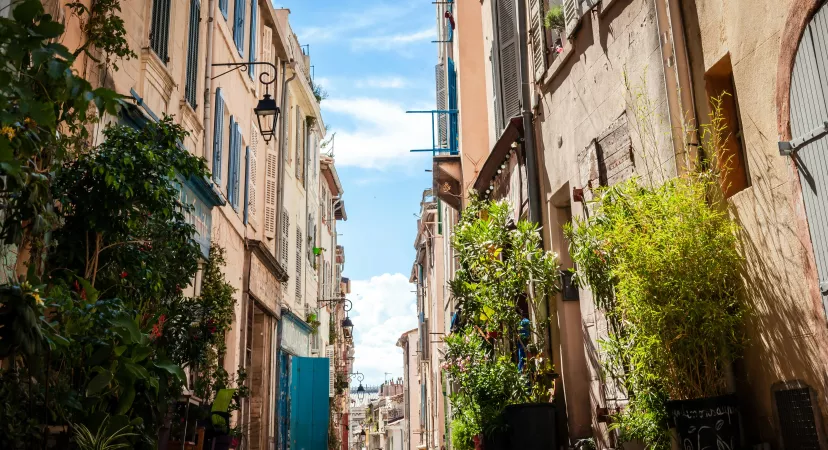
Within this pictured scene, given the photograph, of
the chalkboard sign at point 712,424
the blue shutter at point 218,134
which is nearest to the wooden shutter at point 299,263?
the blue shutter at point 218,134

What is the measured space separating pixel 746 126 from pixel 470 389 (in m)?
4.44

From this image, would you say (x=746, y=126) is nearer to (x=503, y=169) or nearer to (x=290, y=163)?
(x=503, y=169)

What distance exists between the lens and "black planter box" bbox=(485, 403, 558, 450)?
310 inches

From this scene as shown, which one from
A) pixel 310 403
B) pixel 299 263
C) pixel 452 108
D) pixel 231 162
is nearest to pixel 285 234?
pixel 299 263

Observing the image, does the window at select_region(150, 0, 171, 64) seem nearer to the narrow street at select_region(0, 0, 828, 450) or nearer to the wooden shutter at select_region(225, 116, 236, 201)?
the narrow street at select_region(0, 0, 828, 450)

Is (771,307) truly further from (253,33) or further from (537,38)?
(253,33)

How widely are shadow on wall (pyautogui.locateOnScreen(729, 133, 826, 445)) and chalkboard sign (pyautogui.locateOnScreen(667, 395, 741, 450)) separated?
1.34 ft

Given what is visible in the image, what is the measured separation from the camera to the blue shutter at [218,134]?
1124 centimetres

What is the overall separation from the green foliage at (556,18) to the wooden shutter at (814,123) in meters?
4.56

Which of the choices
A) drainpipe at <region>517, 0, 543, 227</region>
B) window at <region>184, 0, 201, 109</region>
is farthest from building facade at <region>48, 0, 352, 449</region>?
drainpipe at <region>517, 0, 543, 227</region>

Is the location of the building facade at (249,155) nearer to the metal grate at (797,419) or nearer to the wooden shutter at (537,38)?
the wooden shutter at (537,38)

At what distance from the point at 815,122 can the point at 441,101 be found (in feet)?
52.0

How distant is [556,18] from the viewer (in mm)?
9102

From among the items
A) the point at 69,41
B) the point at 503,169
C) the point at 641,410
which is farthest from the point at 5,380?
the point at 503,169
